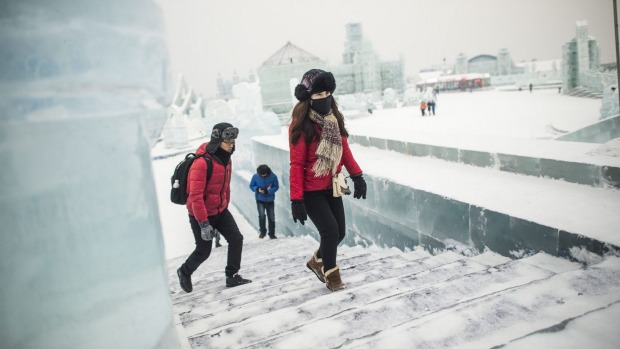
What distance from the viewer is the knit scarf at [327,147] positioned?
288 cm

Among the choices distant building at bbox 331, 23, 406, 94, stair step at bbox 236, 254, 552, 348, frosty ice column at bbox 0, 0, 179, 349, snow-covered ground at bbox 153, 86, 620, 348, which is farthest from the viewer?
distant building at bbox 331, 23, 406, 94

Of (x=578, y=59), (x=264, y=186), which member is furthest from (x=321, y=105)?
(x=578, y=59)

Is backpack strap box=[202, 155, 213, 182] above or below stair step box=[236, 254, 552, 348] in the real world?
above

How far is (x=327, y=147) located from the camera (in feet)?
9.47

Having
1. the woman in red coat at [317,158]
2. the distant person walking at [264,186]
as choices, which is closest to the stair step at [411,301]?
the woman in red coat at [317,158]

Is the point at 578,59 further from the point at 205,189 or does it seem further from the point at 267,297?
the point at 267,297

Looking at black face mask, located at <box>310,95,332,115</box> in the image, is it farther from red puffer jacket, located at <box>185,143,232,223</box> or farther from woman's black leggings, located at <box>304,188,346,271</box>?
red puffer jacket, located at <box>185,143,232,223</box>

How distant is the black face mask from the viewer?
2.92 metres

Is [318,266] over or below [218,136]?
below

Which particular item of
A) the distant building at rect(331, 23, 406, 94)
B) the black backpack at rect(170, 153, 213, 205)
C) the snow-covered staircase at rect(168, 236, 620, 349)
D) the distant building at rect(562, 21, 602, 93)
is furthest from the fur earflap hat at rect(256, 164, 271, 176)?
the distant building at rect(331, 23, 406, 94)

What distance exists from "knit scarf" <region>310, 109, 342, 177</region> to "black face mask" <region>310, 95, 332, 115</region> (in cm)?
3

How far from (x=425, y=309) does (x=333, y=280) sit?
855mm

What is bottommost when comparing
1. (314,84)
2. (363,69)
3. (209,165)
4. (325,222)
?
(325,222)

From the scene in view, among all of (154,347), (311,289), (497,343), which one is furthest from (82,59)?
(311,289)
